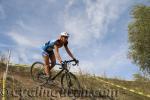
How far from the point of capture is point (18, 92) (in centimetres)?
1427

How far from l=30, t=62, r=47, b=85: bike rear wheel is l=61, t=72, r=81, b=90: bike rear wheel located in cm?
108

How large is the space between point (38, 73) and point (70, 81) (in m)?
1.85

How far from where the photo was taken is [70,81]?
15.0 metres

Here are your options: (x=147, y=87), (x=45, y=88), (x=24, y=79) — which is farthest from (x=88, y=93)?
(x=147, y=87)

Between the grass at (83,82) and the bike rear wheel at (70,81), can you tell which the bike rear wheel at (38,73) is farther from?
the bike rear wheel at (70,81)

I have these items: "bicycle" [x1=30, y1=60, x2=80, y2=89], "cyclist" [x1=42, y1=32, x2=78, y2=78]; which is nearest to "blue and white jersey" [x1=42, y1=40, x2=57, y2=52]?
"cyclist" [x1=42, y1=32, x2=78, y2=78]

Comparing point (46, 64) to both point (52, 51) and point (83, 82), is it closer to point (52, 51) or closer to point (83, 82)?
point (52, 51)

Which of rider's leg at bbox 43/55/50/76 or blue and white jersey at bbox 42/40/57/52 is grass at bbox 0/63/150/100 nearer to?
rider's leg at bbox 43/55/50/76

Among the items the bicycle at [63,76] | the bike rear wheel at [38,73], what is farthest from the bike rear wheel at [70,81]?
the bike rear wheel at [38,73]

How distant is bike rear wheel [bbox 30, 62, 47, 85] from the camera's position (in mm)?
16031

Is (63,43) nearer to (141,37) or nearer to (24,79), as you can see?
(24,79)

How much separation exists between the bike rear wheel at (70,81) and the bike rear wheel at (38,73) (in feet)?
3.56

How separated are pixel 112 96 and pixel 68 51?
10.5 feet

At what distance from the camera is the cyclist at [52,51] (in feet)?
48.9
